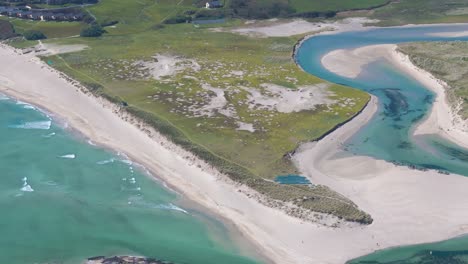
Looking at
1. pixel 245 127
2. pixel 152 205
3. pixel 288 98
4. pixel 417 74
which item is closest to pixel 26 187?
pixel 152 205

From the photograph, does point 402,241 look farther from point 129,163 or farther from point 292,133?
point 129,163

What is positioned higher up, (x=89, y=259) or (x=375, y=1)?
(x=375, y=1)

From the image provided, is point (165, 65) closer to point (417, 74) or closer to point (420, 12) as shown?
point (417, 74)

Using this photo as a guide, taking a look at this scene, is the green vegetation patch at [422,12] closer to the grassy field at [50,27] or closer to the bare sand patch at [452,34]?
the bare sand patch at [452,34]

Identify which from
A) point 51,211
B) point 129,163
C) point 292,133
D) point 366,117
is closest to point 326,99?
point 366,117

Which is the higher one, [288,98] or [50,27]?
[50,27]

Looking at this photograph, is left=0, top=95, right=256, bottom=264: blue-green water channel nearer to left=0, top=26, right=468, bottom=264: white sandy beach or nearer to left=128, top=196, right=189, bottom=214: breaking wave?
left=128, top=196, right=189, bottom=214: breaking wave
